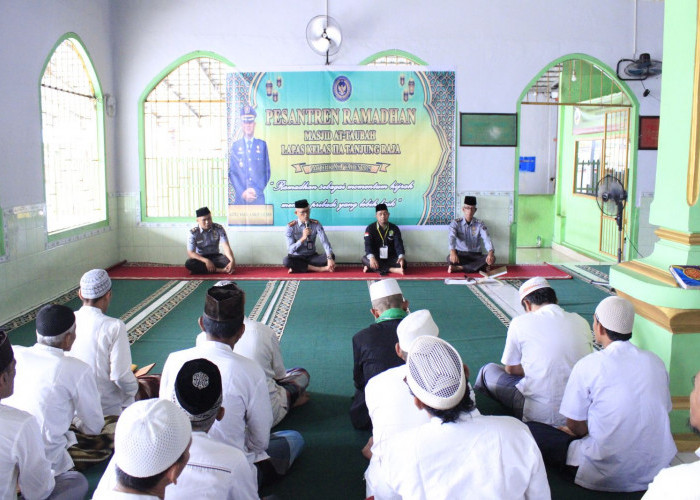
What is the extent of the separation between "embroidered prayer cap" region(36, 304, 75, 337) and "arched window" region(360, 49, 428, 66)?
587 centimetres

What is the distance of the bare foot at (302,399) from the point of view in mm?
3533

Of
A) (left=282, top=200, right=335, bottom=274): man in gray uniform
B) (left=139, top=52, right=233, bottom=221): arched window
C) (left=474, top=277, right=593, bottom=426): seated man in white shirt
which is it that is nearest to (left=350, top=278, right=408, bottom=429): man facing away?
(left=474, top=277, right=593, bottom=426): seated man in white shirt

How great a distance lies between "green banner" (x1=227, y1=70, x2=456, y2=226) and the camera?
25.6 feet

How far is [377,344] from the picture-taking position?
3.02 metres

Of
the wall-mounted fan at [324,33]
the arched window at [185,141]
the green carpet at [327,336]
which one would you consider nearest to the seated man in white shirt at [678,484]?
the green carpet at [327,336]

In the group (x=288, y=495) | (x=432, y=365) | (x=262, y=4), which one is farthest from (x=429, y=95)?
(x=432, y=365)

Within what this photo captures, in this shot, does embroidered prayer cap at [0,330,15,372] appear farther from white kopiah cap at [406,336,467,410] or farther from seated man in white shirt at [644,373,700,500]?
seated man in white shirt at [644,373,700,500]

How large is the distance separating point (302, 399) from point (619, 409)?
5.37 feet

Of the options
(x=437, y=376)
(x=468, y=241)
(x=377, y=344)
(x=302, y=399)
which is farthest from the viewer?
(x=468, y=241)

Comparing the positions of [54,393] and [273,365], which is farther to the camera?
[273,365]

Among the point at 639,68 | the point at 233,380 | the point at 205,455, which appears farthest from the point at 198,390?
the point at 639,68

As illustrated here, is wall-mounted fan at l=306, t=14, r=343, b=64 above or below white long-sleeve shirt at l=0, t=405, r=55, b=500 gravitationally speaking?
above

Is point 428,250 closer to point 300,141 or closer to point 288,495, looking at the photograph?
point 300,141

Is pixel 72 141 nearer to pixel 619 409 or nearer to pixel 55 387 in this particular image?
pixel 55 387
